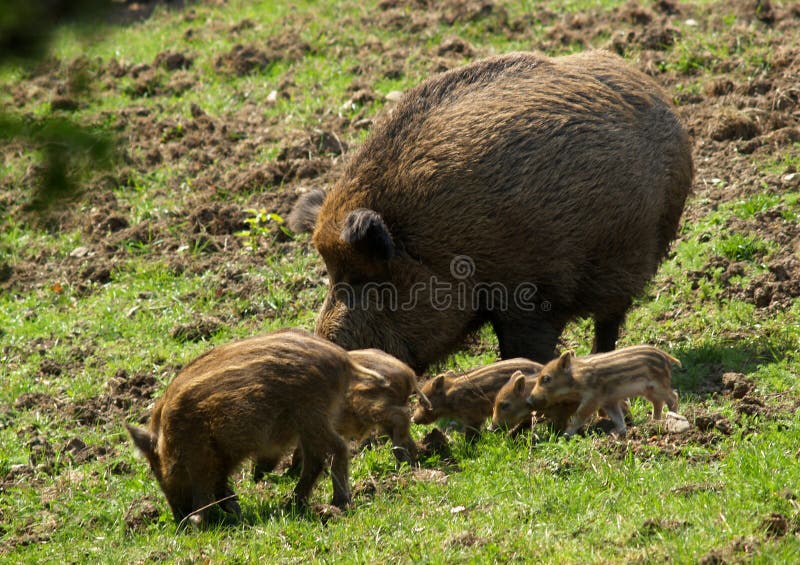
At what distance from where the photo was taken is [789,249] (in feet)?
28.5

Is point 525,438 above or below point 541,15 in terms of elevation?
below

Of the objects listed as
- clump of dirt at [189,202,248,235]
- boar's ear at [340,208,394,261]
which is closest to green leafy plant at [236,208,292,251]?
clump of dirt at [189,202,248,235]

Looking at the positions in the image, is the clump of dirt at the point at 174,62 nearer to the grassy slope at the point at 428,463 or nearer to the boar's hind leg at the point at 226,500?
the grassy slope at the point at 428,463

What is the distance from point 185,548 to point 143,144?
27.2ft

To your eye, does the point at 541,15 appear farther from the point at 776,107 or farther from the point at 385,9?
the point at 776,107

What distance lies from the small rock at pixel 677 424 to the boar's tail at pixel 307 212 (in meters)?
3.22

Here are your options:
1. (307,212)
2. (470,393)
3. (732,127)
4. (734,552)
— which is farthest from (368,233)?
(732,127)

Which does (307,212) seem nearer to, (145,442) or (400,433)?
(400,433)

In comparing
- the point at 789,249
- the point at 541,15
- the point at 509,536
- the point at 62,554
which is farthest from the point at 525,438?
the point at 541,15

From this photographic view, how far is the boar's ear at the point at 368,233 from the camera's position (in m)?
7.25

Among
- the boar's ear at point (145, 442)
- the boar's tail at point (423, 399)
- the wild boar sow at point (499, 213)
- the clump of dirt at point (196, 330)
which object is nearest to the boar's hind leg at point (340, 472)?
the boar's tail at point (423, 399)

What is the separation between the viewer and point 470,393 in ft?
23.0

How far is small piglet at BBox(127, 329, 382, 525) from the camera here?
587 cm

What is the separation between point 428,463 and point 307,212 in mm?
2593
